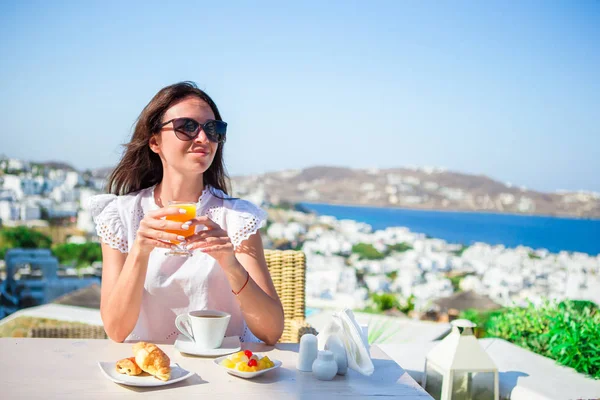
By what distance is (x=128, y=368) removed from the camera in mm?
1331

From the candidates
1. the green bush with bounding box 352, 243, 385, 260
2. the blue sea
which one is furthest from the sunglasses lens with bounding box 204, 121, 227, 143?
the blue sea

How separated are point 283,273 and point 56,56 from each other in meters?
36.5

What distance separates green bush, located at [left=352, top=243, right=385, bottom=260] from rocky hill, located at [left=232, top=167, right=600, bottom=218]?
12974mm

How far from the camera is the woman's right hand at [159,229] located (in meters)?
1.58

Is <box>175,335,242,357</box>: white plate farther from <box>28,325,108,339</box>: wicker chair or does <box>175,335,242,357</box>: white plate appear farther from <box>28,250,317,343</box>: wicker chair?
<box>28,325,108,339</box>: wicker chair

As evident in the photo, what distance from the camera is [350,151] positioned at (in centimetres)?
A: 6009

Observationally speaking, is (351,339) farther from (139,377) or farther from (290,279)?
(290,279)

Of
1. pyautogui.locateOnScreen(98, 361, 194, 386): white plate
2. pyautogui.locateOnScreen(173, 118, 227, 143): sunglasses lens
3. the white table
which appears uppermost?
pyautogui.locateOnScreen(173, 118, 227, 143): sunglasses lens

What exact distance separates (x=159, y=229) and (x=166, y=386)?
0.48m

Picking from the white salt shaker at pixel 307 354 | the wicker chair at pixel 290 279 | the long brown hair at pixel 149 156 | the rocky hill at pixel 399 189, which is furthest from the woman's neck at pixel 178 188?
the rocky hill at pixel 399 189

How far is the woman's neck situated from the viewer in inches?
82.3

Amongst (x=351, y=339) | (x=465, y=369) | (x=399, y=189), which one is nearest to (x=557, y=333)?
(x=465, y=369)

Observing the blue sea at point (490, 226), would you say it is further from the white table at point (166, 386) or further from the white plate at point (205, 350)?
the white table at point (166, 386)

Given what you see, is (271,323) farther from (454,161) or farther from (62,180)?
(454,161)
